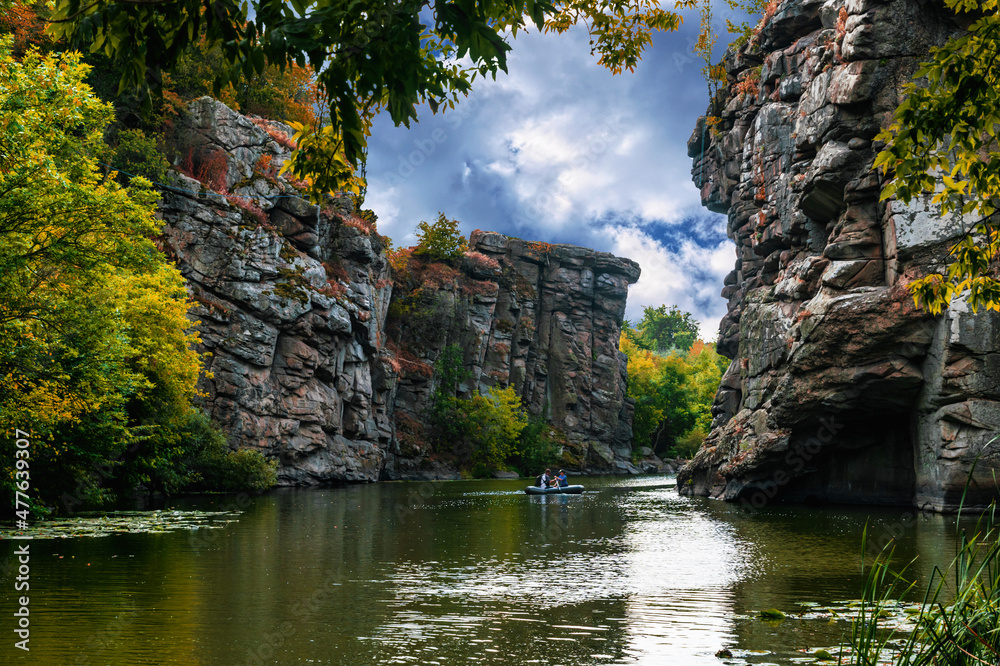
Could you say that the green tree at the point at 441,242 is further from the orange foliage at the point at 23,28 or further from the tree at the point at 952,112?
the tree at the point at 952,112

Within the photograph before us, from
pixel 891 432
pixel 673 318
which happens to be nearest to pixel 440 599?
pixel 891 432

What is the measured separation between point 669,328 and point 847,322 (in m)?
93.9

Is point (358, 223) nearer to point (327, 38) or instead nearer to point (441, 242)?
point (441, 242)

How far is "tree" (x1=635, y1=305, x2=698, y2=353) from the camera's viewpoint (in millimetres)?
114500

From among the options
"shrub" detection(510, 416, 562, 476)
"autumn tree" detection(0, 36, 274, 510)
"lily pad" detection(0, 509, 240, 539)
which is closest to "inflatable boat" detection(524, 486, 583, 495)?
"lily pad" detection(0, 509, 240, 539)

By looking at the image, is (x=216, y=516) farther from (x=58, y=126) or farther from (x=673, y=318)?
(x=673, y=318)

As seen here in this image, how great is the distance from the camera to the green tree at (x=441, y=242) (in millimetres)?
62938

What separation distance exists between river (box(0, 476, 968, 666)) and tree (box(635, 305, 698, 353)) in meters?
96.3

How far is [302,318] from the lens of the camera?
1538 inches

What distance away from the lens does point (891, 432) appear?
84.3 feet

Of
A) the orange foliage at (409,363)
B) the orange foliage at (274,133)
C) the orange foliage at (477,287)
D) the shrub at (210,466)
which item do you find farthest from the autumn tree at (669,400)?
the shrub at (210,466)

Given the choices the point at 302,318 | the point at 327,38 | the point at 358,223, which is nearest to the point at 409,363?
the point at 358,223

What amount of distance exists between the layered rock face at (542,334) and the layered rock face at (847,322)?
31.5 metres

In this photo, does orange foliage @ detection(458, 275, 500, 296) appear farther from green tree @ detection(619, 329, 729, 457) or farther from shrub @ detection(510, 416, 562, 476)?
green tree @ detection(619, 329, 729, 457)
